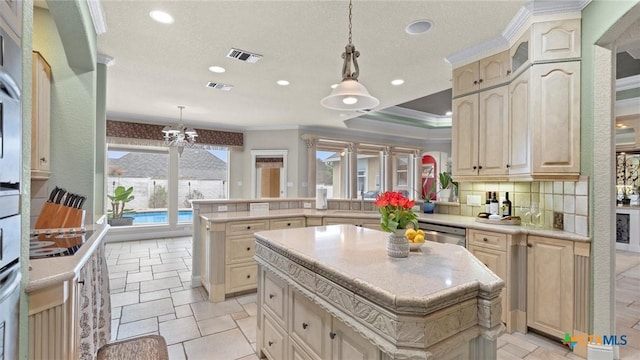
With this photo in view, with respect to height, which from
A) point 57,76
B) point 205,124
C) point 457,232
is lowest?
point 457,232

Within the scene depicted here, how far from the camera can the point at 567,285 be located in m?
2.28

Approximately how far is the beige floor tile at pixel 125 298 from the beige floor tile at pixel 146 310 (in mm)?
115

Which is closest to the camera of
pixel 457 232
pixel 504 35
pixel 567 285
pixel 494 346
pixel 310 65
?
pixel 494 346

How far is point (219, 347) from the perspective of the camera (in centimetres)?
236

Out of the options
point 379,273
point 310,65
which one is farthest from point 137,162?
point 379,273

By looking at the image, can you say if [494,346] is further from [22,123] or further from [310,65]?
[310,65]

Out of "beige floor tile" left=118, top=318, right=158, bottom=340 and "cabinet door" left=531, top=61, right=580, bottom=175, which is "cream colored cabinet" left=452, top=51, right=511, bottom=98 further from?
"beige floor tile" left=118, top=318, right=158, bottom=340

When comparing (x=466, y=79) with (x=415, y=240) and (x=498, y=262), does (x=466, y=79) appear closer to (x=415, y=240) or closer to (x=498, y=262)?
(x=498, y=262)

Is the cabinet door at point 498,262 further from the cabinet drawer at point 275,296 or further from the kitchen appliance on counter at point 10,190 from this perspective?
the kitchen appliance on counter at point 10,190

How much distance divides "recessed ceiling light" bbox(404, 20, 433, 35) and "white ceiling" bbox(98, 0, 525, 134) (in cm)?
5

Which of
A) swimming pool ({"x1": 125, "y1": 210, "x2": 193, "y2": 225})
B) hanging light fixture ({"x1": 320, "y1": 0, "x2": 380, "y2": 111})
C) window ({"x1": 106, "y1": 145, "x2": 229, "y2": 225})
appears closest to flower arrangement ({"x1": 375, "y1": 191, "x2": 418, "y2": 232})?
hanging light fixture ({"x1": 320, "y1": 0, "x2": 380, "y2": 111})

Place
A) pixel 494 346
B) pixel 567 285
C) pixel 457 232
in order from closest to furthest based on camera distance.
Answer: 1. pixel 494 346
2. pixel 567 285
3. pixel 457 232

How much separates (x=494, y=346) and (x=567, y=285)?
1.63 metres

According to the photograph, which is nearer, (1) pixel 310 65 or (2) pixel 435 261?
(2) pixel 435 261
